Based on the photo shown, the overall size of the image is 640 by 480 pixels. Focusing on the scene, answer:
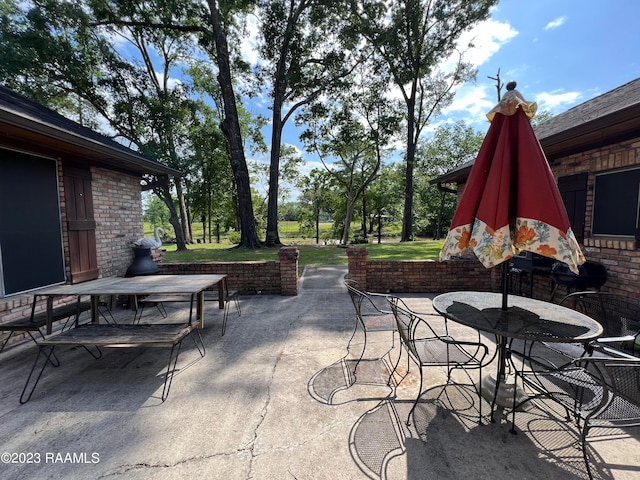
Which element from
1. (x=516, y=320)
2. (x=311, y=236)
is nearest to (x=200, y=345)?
(x=516, y=320)

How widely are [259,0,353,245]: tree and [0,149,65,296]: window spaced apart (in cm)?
846

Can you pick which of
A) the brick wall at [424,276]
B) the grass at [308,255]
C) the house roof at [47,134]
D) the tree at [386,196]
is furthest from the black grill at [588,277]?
the tree at [386,196]

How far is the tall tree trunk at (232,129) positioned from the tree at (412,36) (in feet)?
20.5

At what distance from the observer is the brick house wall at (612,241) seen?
340 cm

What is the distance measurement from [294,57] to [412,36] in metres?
6.94

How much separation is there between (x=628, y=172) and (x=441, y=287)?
10.8 ft

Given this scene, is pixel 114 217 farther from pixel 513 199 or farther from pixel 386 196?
pixel 386 196

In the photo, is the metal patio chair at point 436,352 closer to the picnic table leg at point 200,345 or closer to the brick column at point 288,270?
the picnic table leg at point 200,345

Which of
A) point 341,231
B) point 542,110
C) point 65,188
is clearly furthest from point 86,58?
point 542,110

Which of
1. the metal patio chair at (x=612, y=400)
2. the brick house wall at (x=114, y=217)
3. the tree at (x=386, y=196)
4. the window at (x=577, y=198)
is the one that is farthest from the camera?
the tree at (x=386, y=196)

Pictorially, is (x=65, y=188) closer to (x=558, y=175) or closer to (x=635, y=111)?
(x=635, y=111)

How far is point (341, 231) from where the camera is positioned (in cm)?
2250

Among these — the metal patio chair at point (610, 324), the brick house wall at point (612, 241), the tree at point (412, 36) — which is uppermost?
the tree at point (412, 36)

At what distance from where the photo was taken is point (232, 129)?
1127 cm
